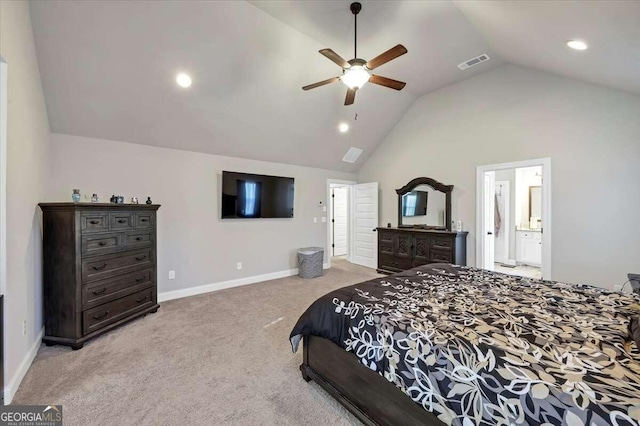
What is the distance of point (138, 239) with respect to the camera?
3.35 m

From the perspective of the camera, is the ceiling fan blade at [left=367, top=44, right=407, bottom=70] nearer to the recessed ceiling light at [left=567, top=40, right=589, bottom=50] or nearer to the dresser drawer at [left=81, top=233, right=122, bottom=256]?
the recessed ceiling light at [left=567, top=40, right=589, bottom=50]

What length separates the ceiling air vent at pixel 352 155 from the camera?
6078 millimetres

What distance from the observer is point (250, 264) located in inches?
200

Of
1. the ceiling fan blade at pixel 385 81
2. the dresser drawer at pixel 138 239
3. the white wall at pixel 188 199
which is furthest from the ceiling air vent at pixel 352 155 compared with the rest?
the dresser drawer at pixel 138 239

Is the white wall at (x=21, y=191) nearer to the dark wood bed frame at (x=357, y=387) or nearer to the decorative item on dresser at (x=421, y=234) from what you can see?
the dark wood bed frame at (x=357, y=387)

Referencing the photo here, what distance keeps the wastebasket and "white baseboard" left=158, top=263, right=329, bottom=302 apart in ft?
1.19

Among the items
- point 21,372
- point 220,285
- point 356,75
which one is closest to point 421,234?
point 356,75

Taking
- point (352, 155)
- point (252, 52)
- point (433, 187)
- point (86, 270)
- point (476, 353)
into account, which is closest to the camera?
point (476, 353)

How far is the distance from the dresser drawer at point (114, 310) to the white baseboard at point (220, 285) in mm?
601

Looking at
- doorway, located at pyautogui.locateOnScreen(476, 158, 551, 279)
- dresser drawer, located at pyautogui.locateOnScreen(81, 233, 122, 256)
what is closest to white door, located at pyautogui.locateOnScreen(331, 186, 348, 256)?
doorway, located at pyautogui.locateOnScreen(476, 158, 551, 279)

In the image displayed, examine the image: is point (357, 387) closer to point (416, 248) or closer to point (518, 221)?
point (416, 248)

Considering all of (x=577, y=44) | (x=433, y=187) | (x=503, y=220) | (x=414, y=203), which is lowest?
(x=503, y=220)

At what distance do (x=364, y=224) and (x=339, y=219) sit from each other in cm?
180

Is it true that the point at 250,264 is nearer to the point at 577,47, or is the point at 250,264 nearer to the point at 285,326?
the point at 285,326
